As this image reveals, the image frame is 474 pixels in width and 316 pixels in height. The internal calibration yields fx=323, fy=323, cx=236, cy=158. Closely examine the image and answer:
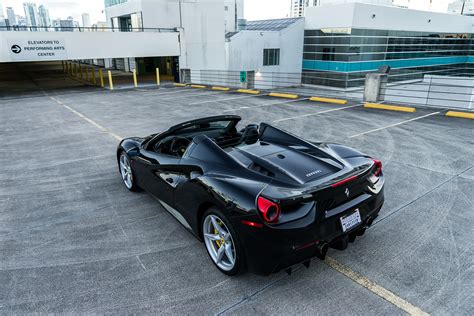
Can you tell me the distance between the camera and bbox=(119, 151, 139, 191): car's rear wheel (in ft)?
17.7

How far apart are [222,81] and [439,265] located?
88.1 ft

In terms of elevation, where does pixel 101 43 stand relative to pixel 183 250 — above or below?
above

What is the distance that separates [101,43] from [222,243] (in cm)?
2256

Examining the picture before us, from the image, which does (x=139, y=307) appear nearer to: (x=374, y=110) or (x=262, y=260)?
(x=262, y=260)

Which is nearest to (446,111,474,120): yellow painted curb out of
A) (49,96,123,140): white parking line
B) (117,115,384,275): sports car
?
(117,115,384,275): sports car

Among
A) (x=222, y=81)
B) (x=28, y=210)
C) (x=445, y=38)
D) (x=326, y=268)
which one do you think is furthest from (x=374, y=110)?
(x=445, y=38)

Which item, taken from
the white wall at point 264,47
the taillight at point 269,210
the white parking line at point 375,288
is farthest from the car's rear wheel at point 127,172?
the white wall at point 264,47

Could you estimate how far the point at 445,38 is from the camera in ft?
145

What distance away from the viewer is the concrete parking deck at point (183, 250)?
10.1 feet

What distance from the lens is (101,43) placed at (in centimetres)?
2211

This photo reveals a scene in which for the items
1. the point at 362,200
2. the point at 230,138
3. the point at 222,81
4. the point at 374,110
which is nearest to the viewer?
the point at 362,200

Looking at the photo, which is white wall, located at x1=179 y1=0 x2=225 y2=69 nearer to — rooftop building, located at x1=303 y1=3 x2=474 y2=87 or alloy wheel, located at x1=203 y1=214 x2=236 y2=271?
rooftop building, located at x1=303 y1=3 x2=474 y2=87

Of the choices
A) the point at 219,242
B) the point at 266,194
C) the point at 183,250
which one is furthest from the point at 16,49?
the point at 266,194

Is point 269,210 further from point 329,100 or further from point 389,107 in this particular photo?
point 329,100
